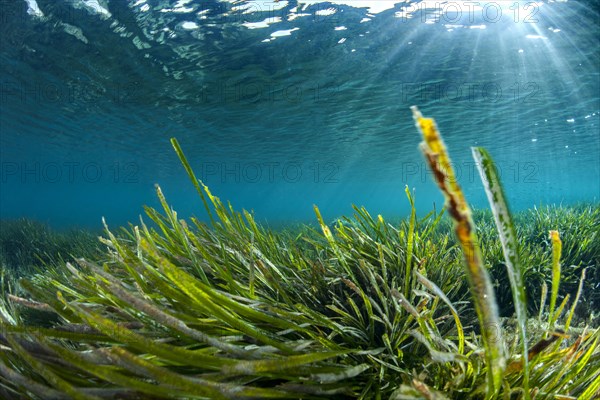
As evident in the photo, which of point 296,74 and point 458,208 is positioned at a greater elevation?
point 296,74

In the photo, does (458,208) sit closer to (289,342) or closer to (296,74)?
(289,342)

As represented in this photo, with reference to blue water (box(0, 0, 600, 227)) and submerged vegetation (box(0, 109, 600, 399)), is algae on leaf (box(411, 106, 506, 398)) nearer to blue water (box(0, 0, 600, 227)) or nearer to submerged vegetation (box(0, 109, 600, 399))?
submerged vegetation (box(0, 109, 600, 399))

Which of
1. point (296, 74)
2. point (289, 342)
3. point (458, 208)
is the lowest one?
point (289, 342)

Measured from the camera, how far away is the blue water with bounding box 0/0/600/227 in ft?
38.8

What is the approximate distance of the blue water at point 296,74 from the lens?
1183 cm

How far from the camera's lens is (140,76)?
17000mm

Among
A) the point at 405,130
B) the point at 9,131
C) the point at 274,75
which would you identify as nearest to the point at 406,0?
the point at 274,75

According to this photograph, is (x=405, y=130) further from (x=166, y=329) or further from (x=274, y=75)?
(x=166, y=329)

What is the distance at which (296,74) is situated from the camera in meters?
16.6

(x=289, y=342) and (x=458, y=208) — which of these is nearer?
(x=458, y=208)

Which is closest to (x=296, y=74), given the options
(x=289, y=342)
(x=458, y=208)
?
(x=289, y=342)

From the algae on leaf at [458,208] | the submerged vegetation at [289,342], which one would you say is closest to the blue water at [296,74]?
the submerged vegetation at [289,342]

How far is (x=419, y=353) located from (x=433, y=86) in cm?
1827

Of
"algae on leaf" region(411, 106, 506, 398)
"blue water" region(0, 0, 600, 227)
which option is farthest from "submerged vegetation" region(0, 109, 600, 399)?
"blue water" region(0, 0, 600, 227)
